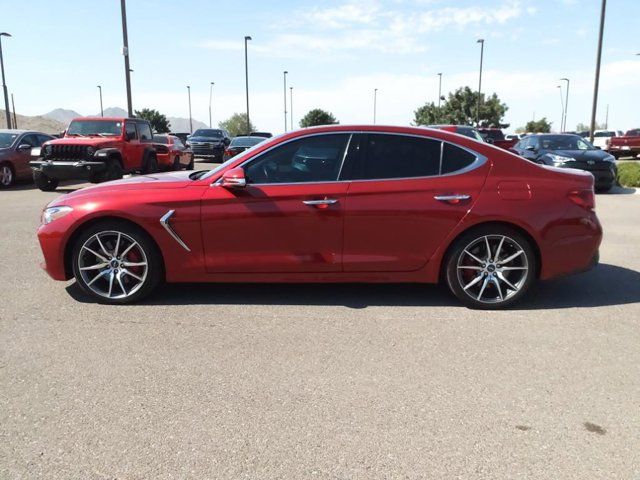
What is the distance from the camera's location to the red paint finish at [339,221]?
470 centimetres

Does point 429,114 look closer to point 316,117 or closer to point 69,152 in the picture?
point 316,117

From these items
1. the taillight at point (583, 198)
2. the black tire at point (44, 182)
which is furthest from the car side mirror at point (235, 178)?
the black tire at point (44, 182)

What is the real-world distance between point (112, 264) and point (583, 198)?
419 centimetres

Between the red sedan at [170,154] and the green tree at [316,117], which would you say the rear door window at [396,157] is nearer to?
the red sedan at [170,154]

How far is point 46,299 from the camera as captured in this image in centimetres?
501

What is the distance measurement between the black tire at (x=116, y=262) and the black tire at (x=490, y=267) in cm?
261

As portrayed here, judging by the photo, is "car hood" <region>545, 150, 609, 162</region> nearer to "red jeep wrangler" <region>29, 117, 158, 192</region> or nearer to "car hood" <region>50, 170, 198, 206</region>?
"red jeep wrangler" <region>29, 117, 158, 192</region>

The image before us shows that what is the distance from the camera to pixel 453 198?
4.71m

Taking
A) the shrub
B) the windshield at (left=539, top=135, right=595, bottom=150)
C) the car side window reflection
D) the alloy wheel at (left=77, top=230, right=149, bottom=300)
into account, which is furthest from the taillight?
the shrub

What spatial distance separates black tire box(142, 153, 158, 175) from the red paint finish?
11.7 metres

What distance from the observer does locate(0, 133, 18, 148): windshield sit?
15.8 metres

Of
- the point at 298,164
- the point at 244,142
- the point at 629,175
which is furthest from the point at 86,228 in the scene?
the point at 244,142

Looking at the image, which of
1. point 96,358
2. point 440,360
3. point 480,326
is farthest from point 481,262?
point 96,358

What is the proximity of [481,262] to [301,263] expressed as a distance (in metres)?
1.57
